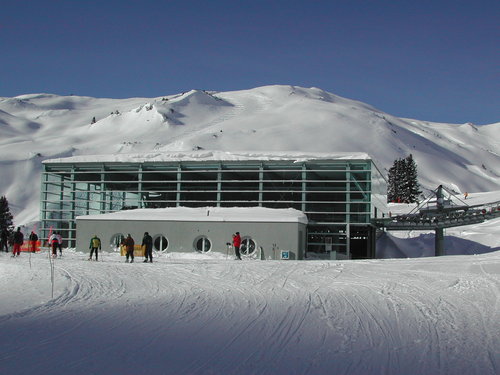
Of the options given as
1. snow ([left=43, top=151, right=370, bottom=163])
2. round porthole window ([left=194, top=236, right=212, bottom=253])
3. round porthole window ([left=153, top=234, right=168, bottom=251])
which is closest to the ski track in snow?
round porthole window ([left=194, top=236, right=212, bottom=253])

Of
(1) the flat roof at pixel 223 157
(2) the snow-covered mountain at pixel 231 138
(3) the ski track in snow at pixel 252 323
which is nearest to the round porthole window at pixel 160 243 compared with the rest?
(1) the flat roof at pixel 223 157

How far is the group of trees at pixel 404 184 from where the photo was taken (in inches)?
3307

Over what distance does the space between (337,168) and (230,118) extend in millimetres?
149922

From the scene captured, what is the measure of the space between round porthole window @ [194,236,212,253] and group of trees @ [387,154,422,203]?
2129 inches

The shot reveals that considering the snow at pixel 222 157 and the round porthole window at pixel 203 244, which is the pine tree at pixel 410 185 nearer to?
the snow at pixel 222 157

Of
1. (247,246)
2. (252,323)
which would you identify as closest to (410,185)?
(247,246)

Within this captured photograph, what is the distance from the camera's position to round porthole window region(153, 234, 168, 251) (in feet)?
114

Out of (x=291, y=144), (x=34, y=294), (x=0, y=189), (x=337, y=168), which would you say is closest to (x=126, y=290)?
(x=34, y=294)

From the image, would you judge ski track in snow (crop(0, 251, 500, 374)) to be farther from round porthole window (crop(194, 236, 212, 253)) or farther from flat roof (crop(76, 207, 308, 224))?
→ round porthole window (crop(194, 236, 212, 253))

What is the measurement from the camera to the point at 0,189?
12356 cm

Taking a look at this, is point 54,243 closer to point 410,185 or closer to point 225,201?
point 225,201

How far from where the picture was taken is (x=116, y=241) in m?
35.6

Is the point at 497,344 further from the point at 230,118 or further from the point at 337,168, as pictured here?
the point at 230,118

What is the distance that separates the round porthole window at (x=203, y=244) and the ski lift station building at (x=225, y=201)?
59 mm
